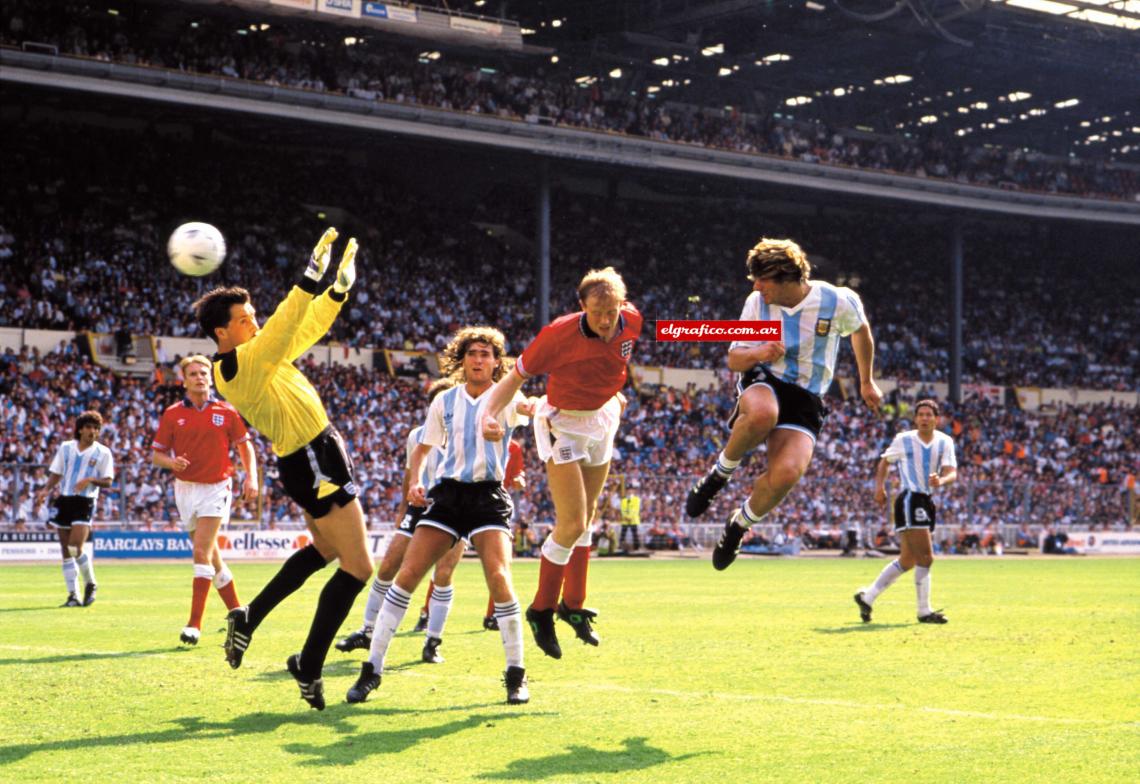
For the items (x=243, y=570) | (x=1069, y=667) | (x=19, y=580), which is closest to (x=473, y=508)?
(x=1069, y=667)

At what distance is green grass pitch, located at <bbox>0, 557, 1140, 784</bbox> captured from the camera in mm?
6551

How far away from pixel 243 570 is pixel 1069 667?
58.9 feet

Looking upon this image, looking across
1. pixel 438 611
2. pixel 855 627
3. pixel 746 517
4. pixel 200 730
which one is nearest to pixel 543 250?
pixel 855 627

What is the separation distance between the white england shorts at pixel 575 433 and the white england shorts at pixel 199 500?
14.2 ft

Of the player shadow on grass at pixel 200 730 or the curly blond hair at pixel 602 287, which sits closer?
the player shadow on grass at pixel 200 730

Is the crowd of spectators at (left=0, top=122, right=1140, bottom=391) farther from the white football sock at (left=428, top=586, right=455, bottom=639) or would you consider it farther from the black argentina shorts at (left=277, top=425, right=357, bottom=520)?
the black argentina shorts at (left=277, top=425, right=357, bottom=520)

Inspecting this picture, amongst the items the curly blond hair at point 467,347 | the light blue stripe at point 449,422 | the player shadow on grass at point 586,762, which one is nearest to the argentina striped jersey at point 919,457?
the curly blond hair at point 467,347

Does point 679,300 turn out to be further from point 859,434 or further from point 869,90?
point 869,90

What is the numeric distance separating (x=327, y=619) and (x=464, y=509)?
1253 mm

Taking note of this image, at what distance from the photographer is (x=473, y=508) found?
880 cm

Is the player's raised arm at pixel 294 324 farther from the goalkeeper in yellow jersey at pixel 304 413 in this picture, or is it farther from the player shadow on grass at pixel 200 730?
the player shadow on grass at pixel 200 730

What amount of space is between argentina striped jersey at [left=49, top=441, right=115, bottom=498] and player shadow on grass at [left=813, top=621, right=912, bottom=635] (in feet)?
27.8

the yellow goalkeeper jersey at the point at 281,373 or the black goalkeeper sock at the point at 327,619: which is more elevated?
the yellow goalkeeper jersey at the point at 281,373

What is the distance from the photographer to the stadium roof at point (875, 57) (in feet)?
153
